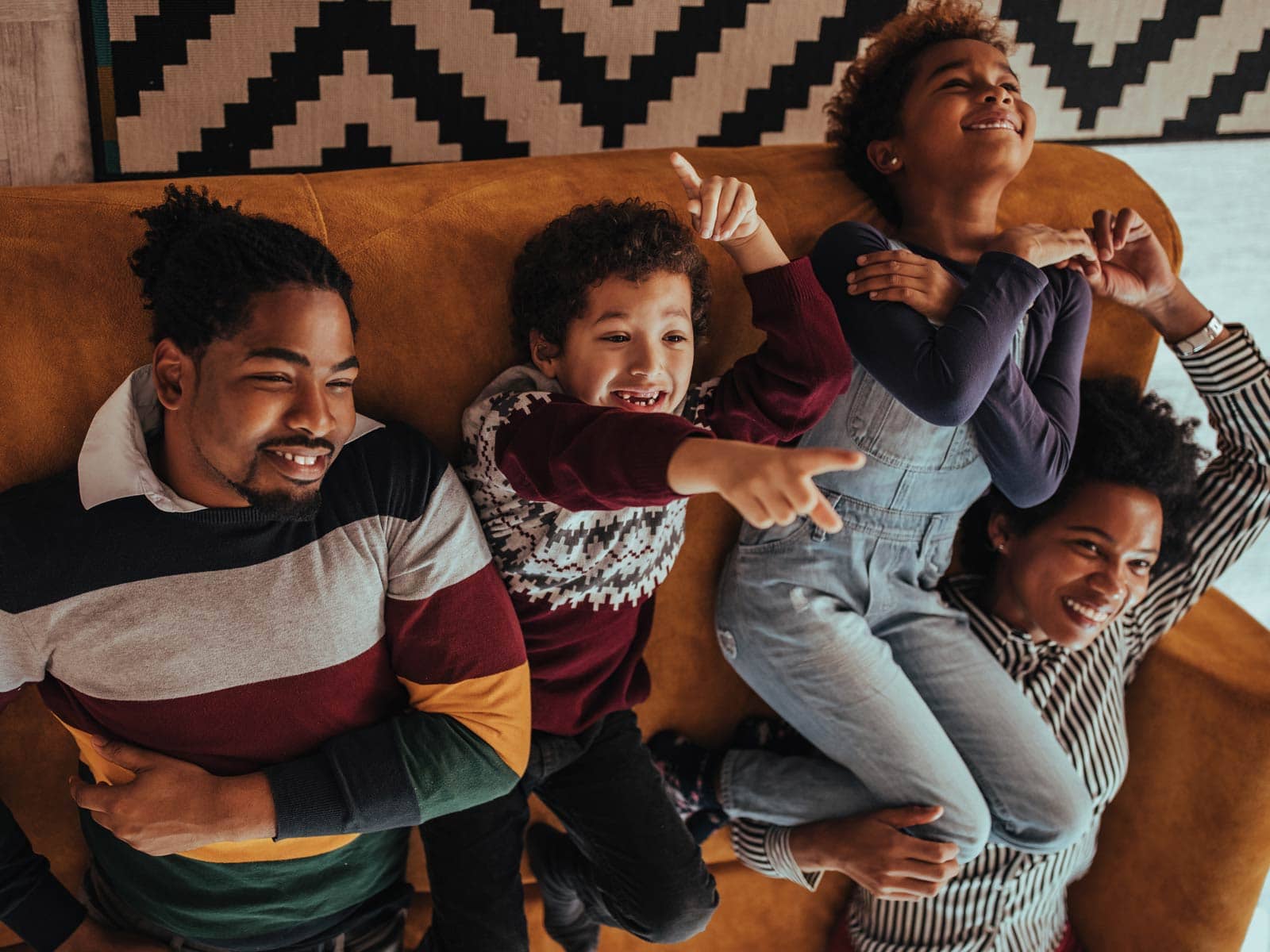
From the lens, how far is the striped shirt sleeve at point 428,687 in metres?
1.20

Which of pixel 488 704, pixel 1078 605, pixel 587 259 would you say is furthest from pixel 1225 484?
pixel 488 704

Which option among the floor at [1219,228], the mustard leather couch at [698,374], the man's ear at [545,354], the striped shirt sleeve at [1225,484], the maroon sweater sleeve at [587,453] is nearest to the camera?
the maroon sweater sleeve at [587,453]

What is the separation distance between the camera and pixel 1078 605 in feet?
5.19

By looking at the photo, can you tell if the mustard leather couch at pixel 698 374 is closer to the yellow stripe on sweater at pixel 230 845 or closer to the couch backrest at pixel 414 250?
the couch backrest at pixel 414 250

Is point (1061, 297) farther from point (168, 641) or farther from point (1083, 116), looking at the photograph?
point (168, 641)

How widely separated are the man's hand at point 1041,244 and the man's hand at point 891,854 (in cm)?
82

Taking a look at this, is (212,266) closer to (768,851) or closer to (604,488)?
(604,488)

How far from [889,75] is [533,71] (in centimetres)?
56

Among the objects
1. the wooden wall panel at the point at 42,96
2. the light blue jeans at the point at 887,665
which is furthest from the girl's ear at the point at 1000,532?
the wooden wall panel at the point at 42,96

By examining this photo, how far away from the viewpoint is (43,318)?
1.17m

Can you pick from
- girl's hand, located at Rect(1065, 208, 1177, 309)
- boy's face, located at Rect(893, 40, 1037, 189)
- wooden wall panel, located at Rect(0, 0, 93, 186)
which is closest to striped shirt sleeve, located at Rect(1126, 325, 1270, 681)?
girl's hand, located at Rect(1065, 208, 1177, 309)

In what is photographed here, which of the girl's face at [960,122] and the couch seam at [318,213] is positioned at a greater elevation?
the girl's face at [960,122]

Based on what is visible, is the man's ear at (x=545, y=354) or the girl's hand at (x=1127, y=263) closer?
the man's ear at (x=545, y=354)

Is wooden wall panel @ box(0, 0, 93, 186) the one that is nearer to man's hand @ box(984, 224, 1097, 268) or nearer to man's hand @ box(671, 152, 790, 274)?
man's hand @ box(671, 152, 790, 274)
